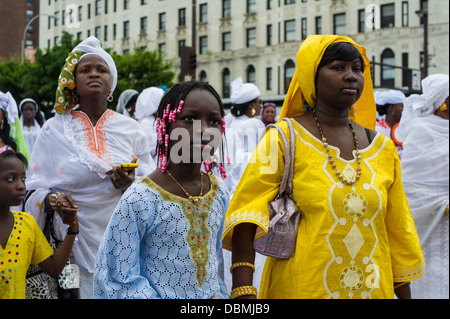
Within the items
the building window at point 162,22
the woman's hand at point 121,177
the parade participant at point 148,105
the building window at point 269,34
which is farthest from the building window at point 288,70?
the woman's hand at point 121,177

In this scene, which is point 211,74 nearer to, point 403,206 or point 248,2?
point 248,2

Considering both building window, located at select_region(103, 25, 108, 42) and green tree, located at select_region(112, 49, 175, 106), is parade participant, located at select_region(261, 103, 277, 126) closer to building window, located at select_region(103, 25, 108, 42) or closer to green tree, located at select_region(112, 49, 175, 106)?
green tree, located at select_region(112, 49, 175, 106)

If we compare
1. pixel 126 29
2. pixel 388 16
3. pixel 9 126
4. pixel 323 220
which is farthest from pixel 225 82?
pixel 323 220

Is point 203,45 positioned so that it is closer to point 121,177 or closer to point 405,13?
point 405,13

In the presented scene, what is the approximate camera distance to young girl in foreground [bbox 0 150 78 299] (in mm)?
4113

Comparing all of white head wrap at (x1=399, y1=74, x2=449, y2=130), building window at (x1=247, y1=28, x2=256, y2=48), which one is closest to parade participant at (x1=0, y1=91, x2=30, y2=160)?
white head wrap at (x1=399, y1=74, x2=449, y2=130)

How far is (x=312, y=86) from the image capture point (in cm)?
349

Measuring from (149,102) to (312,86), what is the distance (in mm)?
5767

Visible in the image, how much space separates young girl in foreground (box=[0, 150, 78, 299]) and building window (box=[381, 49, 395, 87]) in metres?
39.9

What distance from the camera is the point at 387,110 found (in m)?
9.53

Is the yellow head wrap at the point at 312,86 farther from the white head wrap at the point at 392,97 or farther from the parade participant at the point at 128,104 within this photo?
the parade participant at the point at 128,104
